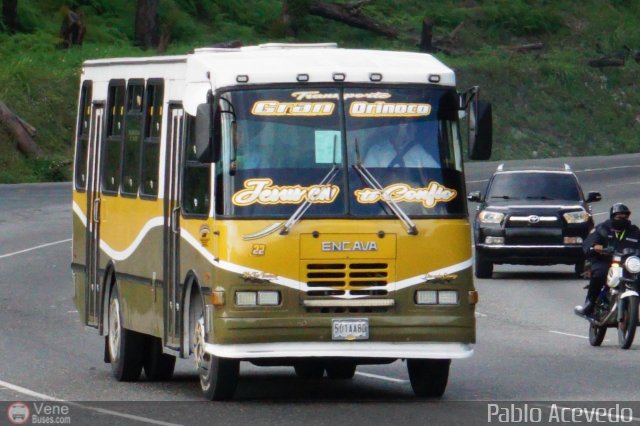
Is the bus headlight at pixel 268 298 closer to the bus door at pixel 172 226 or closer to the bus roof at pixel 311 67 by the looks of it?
the bus door at pixel 172 226

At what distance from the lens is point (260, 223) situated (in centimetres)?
1345

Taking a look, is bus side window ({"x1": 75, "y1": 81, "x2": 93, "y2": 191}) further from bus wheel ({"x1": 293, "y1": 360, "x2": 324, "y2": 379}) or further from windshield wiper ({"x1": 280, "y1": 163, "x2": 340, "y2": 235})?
windshield wiper ({"x1": 280, "y1": 163, "x2": 340, "y2": 235})

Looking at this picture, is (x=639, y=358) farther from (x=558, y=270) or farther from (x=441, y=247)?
(x=558, y=270)

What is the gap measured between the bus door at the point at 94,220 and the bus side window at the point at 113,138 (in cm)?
26

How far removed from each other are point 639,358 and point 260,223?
6195 mm

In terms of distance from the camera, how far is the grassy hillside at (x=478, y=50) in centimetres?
5238

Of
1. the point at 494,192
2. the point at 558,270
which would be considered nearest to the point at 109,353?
the point at 494,192

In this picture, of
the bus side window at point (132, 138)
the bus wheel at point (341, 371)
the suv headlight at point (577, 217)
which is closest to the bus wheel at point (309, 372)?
the bus wheel at point (341, 371)

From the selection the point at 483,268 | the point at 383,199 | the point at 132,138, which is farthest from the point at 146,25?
the point at 383,199

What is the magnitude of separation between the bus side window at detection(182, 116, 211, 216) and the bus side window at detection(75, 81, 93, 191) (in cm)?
369

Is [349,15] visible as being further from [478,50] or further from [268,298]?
[268,298]

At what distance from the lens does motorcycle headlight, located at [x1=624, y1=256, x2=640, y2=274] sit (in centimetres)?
1927

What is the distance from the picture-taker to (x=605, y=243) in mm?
19828

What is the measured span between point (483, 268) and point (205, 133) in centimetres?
1765
